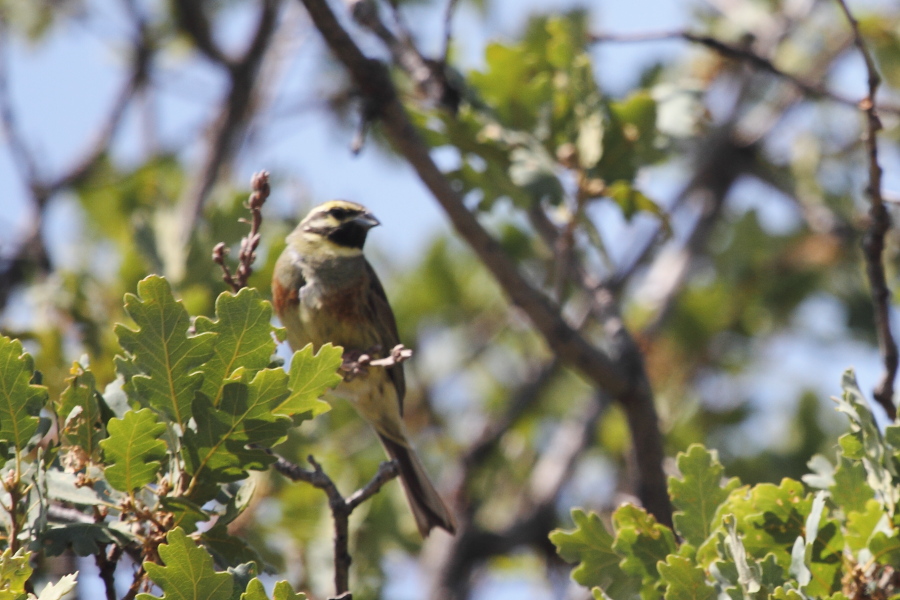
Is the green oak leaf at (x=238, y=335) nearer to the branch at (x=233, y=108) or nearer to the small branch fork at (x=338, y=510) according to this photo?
the small branch fork at (x=338, y=510)

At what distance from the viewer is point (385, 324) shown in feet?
16.7

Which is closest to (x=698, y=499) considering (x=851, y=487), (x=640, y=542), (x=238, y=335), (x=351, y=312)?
(x=640, y=542)

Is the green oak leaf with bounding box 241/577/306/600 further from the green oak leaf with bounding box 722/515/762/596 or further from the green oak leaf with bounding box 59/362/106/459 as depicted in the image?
the green oak leaf with bounding box 722/515/762/596

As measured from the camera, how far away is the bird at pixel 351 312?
477cm

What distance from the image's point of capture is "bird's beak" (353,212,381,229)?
5.18 m

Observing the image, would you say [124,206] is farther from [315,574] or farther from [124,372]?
[124,372]

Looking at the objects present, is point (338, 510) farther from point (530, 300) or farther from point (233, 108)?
point (233, 108)

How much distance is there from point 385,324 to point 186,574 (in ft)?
8.59

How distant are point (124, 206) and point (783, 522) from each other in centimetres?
565

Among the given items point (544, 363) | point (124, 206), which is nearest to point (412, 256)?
point (544, 363)

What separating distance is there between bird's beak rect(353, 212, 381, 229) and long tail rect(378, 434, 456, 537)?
3.78 ft

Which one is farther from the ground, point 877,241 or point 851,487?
point 877,241

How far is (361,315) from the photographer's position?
4.97 meters

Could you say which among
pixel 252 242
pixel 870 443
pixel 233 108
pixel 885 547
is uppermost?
pixel 233 108
